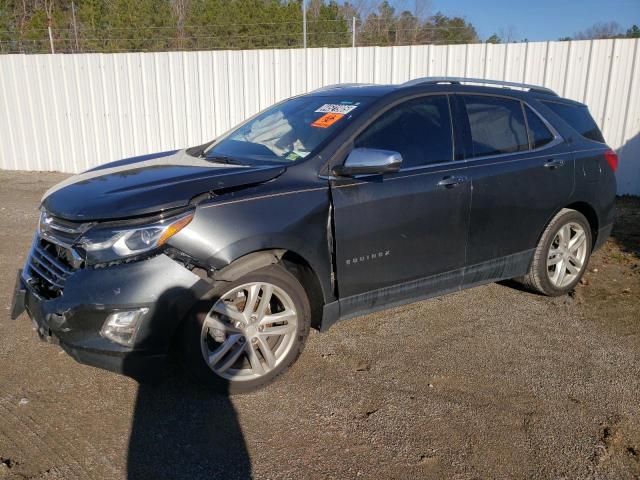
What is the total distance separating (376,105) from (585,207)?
2.37 metres

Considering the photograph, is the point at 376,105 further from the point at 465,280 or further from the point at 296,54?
the point at 296,54

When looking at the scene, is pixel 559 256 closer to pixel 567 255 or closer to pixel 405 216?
pixel 567 255

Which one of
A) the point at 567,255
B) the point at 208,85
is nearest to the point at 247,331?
the point at 567,255

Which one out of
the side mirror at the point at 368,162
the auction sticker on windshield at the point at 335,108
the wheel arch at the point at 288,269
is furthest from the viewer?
the auction sticker on windshield at the point at 335,108

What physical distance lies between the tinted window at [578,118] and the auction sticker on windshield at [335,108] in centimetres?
200

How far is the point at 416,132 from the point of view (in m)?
3.94

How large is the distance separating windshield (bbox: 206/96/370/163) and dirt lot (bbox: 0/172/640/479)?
4.63ft

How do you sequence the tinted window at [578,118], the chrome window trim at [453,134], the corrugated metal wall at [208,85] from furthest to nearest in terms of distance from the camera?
the corrugated metal wall at [208,85] → the tinted window at [578,118] → the chrome window trim at [453,134]

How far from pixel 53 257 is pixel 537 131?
3.78 meters

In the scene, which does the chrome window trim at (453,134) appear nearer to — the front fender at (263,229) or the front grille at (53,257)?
the front fender at (263,229)

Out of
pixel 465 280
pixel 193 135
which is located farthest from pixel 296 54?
pixel 465 280

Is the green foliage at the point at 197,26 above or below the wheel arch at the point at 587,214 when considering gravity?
above

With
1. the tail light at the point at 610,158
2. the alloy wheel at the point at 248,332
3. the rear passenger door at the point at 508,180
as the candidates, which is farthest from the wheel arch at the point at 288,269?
the tail light at the point at 610,158

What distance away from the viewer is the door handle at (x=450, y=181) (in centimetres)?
391
